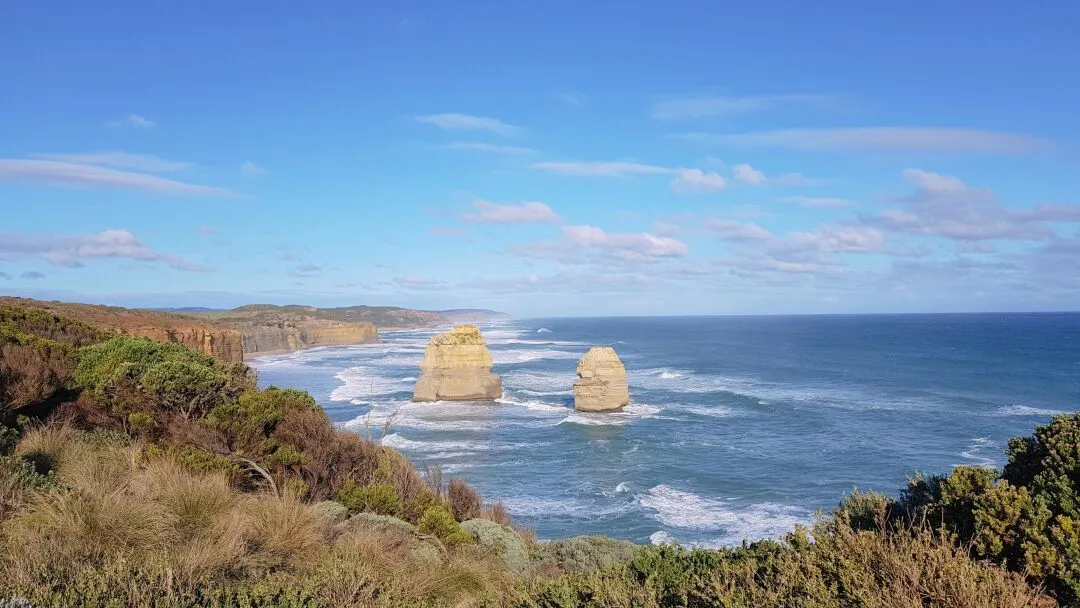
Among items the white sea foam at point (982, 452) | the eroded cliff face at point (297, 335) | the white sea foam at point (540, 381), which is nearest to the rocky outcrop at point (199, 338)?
the white sea foam at point (540, 381)

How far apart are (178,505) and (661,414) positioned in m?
38.3

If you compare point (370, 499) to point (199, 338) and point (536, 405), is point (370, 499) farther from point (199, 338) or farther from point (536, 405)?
point (536, 405)

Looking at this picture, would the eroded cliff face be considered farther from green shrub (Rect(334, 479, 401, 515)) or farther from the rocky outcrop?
green shrub (Rect(334, 479, 401, 515))

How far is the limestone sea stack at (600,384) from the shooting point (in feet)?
144

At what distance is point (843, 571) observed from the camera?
4488 mm

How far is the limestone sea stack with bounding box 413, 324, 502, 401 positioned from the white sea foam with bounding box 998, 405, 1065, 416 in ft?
113

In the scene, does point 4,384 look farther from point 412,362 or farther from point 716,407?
point 412,362

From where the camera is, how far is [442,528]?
400 inches

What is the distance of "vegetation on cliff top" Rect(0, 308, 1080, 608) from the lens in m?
4.41

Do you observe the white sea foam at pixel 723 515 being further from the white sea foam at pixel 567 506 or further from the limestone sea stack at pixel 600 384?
the limestone sea stack at pixel 600 384

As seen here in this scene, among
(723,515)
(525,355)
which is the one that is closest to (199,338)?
(723,515)

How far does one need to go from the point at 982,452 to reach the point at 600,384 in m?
21.2

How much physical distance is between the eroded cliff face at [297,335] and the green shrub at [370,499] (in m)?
80.5

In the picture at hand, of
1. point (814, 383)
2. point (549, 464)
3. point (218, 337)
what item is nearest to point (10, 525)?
point (549, 464)
